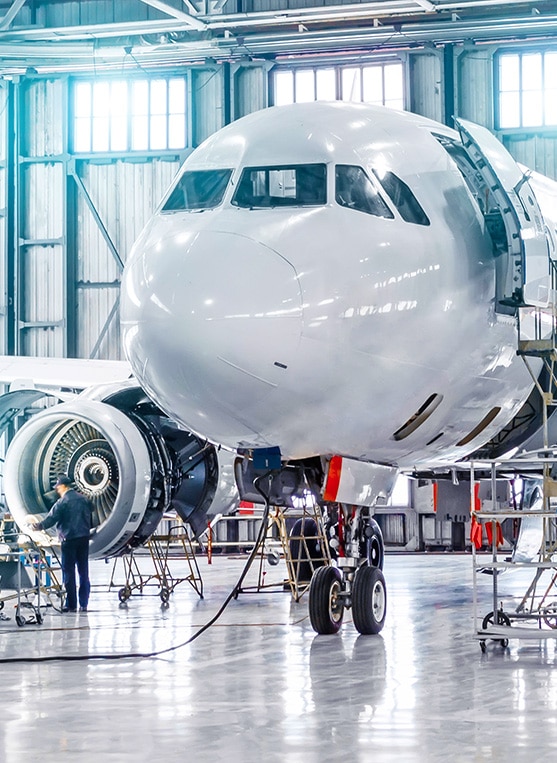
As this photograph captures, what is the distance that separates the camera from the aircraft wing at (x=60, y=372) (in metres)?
15.3

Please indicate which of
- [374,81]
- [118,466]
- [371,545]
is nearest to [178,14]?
[374,81]

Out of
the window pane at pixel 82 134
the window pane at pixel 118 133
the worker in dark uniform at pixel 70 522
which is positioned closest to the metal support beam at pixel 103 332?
the window pane at pixel 118 133

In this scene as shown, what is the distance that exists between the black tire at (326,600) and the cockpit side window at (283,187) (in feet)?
10.8

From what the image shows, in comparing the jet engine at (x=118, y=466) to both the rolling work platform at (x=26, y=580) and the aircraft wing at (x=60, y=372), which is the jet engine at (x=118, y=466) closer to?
the rolling work platform at (x=26, y=580)

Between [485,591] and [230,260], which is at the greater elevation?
[230,260]

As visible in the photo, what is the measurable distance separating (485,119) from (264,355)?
777 inches

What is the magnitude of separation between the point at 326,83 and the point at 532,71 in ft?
14.3

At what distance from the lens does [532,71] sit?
2594 cm

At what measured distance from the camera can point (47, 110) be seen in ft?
93.3

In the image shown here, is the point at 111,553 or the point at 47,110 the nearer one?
the point at 111,553

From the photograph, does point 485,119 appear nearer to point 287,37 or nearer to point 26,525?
point 287,37

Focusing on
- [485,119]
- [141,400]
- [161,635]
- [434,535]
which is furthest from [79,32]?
[161,635]

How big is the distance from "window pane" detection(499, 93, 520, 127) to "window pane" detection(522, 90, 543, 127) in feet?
0.42

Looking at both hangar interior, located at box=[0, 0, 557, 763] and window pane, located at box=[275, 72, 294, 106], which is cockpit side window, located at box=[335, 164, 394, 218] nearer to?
hangar interior, located at box=[0, 0, 557, 763]
